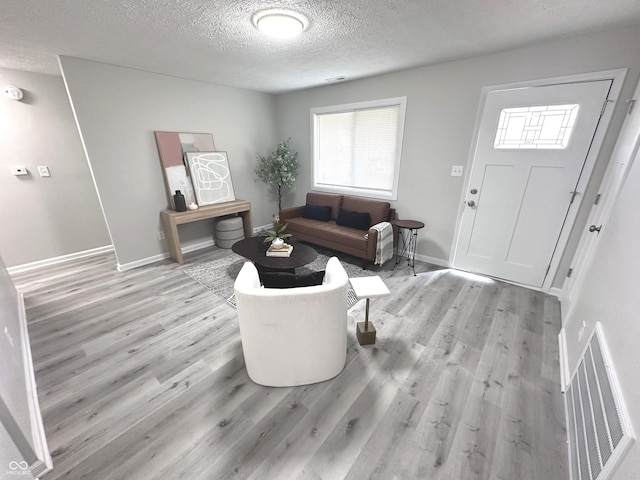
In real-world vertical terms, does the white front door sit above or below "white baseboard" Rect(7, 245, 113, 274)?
above

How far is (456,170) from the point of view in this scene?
307 centimetres

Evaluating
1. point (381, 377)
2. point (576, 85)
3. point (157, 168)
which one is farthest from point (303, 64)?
point (381, 377)

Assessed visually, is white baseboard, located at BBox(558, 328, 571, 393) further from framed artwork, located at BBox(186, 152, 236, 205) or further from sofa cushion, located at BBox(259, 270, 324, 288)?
framed artwork, located at BBox(186, 152, 236, 205)

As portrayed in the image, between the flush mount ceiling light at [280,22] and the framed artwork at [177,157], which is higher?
the flush mount ceiling light at [280,22]

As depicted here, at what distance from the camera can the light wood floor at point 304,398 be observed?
4.21ft

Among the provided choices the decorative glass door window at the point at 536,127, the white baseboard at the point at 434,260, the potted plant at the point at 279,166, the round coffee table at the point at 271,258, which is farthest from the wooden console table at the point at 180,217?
the decorative glass door window at the point at 536,127

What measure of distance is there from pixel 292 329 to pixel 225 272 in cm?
209

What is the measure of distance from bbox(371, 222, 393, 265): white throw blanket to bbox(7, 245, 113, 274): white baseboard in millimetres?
4158

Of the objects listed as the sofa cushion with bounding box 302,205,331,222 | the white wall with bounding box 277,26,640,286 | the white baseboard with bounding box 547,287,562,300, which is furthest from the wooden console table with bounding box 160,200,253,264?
the white baseboard with bounding box 547,287,562,300

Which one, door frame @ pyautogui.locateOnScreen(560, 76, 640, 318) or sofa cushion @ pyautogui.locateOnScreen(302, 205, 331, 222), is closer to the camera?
door frame @ pyautogui.locateOnScreen(560, 76, 640, 318)

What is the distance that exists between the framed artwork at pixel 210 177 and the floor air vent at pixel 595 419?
4.22 m

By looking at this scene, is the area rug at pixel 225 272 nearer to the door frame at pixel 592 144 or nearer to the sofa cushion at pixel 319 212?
the sofa cushion at pixel 319 212

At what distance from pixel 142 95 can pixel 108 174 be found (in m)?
1.08

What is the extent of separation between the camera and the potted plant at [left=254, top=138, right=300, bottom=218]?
14.3 feet
